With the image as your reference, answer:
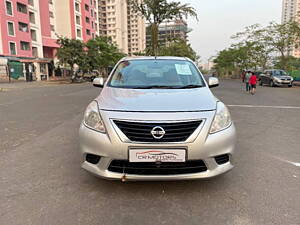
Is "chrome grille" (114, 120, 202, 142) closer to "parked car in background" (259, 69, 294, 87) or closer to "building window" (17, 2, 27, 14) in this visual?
"parked car in background" (259, 69, 294, 87)

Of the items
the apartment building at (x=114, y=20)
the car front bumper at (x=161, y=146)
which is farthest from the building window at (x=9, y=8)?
the apartment building at (x=114, y=20)

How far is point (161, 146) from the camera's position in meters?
2.15

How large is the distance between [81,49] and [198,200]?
27.4m

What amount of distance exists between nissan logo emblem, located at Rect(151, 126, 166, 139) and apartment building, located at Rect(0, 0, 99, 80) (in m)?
31.0

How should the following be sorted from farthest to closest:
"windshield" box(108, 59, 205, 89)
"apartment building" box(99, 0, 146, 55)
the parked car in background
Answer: "apartment building" box(99, 0, 146, 55)
the parked car in background
"windshield" box(108, 59, 205, 89)

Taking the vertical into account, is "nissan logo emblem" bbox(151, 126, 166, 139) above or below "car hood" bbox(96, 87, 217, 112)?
below

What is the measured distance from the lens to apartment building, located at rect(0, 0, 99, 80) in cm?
2881

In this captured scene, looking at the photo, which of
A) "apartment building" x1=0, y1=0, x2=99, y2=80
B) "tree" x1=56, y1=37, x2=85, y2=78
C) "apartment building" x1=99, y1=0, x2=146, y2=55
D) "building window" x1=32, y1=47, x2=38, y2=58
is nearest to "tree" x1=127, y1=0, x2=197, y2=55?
"tree" x1=56, y1=37, x2=85, y2=78

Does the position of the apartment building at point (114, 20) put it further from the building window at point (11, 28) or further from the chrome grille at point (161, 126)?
the chrome grille at point (161, 126)

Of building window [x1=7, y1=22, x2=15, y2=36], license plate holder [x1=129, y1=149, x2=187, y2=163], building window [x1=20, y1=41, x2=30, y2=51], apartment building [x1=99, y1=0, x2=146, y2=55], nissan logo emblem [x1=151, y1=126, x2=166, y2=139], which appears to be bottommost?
license plate holder [x1=129, y1=149, x2=187, y2=163]

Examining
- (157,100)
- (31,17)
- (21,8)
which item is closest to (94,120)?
(157,100)

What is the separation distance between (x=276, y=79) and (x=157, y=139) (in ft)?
67.3

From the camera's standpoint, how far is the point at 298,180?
2.78m

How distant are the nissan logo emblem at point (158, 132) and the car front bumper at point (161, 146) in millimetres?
75
